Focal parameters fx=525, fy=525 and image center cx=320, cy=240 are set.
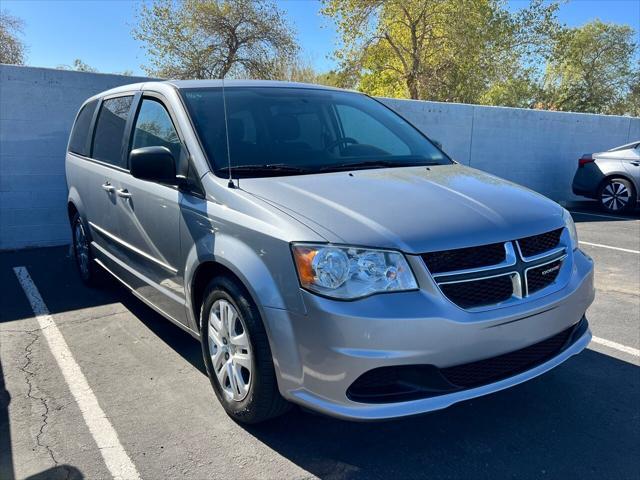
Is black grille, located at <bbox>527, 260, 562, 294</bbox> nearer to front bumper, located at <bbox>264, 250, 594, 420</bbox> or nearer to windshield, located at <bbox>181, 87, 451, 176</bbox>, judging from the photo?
front bumper, located at <bbox>264, 250, 594, 420</bbox>

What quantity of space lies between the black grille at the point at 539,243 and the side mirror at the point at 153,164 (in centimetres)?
195

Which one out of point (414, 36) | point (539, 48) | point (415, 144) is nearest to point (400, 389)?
point (415, 144)

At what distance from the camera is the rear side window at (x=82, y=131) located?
196 inches

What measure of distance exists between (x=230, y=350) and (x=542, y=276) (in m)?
1.64

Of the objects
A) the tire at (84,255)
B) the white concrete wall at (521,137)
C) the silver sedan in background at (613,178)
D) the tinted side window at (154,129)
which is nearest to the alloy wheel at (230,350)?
the tinted side window at (154,129)

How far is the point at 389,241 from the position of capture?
7.52 feet

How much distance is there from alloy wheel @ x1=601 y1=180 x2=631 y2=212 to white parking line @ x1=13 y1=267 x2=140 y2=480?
10121mm

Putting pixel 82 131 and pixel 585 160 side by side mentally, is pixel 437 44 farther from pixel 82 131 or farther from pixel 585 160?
pixel 82 131

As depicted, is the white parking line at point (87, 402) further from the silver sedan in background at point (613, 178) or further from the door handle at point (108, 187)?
the silver sedan in background at point (613, 178)

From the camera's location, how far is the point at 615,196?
10383 mm

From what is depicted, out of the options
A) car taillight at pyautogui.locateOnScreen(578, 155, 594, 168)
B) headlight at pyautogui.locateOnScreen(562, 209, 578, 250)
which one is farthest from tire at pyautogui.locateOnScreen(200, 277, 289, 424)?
car taillight at pyautogui.locateOnScreen(578, 155, 594, 168)

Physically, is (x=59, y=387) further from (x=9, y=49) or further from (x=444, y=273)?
(x=9, y=49)

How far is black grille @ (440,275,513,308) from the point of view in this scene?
2311 mm

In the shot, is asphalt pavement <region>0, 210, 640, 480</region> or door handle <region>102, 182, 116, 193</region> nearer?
asphalt pavement <region>0, 210, 640, 480</region>
